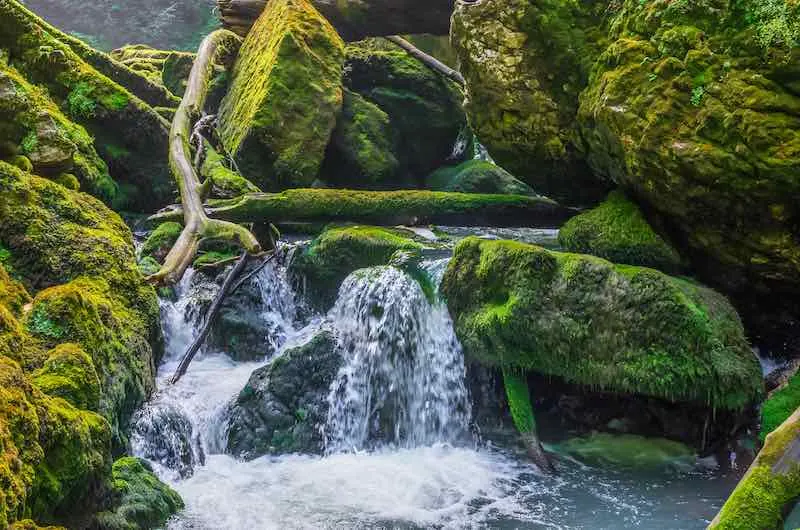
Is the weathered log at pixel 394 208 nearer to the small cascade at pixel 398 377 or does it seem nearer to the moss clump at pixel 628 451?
the small cascade at pixel 398 377

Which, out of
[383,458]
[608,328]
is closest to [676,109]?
[608,328]

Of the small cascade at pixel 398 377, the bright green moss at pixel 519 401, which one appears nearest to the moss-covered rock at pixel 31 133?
the small cascade at pixel 398 377

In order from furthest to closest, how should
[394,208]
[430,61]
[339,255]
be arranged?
[430,61], [394,208], [339,255]

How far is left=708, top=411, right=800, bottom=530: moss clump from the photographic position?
347cm

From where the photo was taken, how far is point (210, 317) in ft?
27.3

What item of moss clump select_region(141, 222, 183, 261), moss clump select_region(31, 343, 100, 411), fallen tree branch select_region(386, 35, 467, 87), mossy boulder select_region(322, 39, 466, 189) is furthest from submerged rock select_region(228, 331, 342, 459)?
fallen tree branch select_region(386, 35, 467, 87)

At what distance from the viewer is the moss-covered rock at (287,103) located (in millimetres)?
11828

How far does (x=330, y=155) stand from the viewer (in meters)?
13.4

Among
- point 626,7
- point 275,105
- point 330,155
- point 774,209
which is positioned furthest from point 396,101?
point 774,209

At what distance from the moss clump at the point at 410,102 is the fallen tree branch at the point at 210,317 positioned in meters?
5.50

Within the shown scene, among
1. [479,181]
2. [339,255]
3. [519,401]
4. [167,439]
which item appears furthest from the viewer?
[479,181]

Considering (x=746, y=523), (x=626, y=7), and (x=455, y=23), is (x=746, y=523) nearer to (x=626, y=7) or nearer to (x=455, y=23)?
(x=626, y=7)

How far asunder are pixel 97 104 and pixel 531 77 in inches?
281

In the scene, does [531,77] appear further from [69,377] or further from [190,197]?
[69,377]
